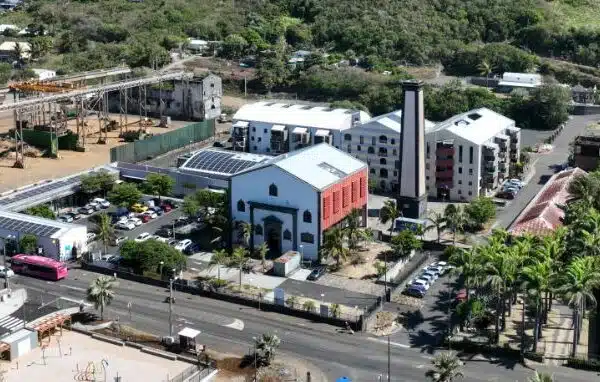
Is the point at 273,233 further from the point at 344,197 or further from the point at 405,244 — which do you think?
the point at 405,244

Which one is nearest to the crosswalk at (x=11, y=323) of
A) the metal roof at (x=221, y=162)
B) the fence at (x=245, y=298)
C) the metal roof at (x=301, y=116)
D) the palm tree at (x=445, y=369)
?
the fence at (x=245, y=298)

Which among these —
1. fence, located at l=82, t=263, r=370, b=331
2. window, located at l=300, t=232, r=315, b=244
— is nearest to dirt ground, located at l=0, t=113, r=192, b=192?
fence, located at l=82, t=263, r=370, b=331

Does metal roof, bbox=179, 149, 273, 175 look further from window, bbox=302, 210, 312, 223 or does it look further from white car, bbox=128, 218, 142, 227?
window, bbox=302, 210, 312, 223

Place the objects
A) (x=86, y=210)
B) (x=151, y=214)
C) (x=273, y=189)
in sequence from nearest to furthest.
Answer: (x=273, y=189), (x=151, y=214), (x=86, y=210)

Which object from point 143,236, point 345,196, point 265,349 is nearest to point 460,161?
point 345,196

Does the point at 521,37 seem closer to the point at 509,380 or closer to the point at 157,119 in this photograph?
the point at 157,119

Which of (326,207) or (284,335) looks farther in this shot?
(326,207)

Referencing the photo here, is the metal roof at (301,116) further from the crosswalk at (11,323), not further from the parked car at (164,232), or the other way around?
the crosswalk at (11,323)

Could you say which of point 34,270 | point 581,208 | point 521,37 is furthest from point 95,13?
point 581,208
